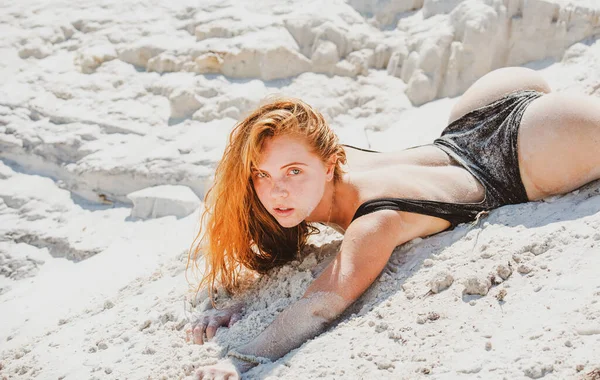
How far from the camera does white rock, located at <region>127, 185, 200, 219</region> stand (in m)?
4.36

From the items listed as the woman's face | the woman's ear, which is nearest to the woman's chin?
the woman's face

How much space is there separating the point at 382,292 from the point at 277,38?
350cm

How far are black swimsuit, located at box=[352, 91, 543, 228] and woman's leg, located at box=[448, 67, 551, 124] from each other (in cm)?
5

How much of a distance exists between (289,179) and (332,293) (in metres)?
0.45

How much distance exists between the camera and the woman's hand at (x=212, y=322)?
222 cm

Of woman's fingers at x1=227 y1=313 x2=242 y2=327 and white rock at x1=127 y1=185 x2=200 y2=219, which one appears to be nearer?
woman's fingers at x1=227 y1=313 x2=242 y2=327

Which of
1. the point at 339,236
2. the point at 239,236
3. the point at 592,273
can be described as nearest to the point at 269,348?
the point at 239,236

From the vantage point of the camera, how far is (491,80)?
2.76 metres

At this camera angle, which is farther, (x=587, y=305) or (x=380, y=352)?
(x=380, y=352)

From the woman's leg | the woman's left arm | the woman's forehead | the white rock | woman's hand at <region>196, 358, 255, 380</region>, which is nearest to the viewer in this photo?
woman's hand at <region>196, 358, 255, 380</region>

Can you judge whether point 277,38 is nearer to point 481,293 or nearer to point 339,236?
point 339,236

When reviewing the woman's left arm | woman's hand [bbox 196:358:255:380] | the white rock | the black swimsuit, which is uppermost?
the black swimsuit

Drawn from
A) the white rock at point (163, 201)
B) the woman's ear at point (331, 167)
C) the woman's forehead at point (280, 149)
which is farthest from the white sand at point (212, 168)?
the woman's forehead at point (280, 149)

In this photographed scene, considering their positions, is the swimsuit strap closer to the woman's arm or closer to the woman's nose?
the woman's arm
